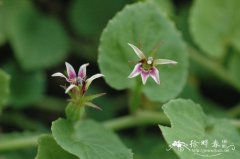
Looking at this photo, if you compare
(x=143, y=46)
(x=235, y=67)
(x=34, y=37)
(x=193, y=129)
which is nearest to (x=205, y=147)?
(x=193, y=129)

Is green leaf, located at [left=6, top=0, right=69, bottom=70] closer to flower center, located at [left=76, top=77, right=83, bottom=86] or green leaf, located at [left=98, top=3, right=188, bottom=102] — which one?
green leaf, located at [left=98, top=3, right=188, bottom=102]

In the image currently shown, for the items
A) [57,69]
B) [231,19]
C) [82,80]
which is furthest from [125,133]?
[82,80]

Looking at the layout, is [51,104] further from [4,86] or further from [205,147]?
[205,147]

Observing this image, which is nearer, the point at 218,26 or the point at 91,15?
the point at 218,26

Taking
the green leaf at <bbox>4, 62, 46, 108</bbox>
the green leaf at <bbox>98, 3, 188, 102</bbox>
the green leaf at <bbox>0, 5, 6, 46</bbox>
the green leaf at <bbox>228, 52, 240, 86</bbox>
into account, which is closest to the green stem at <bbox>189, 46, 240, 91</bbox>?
the green leaf at <bbox>228, 52, 240, 86</bbox>

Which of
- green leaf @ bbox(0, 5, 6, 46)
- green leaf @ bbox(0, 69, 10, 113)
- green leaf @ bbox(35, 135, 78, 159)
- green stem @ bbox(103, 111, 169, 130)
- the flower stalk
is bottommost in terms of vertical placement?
green leaf @ bbox(35, 135, 78, 159)
